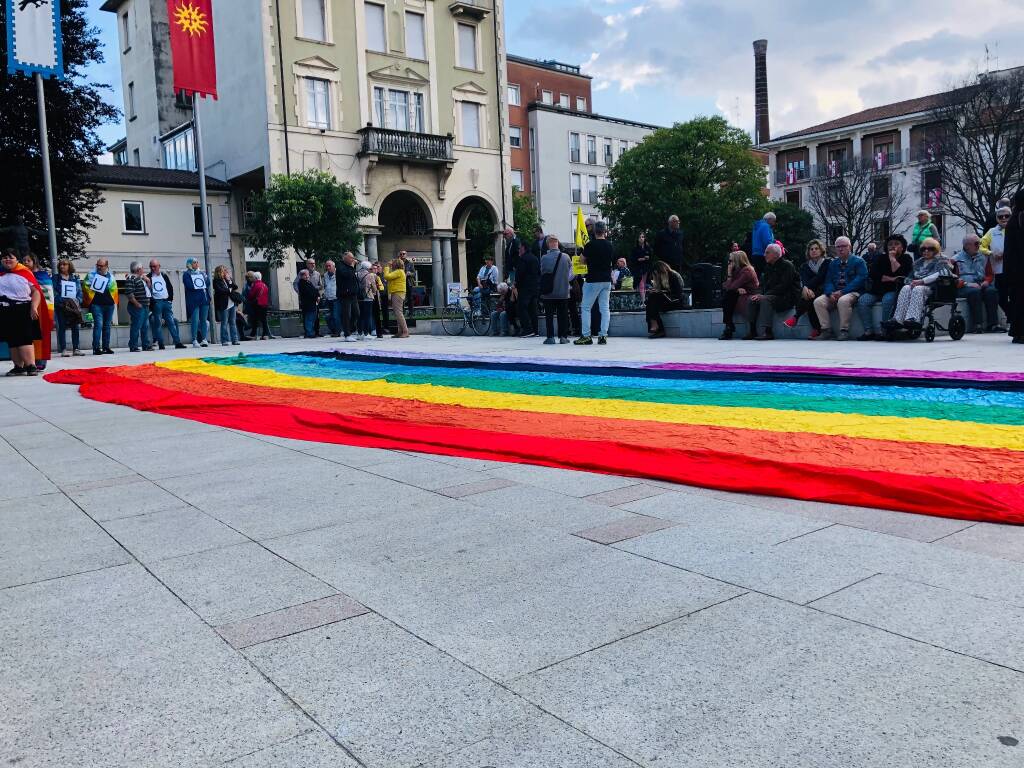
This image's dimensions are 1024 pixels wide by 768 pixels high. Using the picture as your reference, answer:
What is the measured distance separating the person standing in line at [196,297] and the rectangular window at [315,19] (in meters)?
22.4

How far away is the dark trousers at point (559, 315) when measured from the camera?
15109mm

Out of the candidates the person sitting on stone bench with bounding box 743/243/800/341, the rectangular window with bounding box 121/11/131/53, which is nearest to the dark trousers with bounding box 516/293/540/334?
the person sitting on stone bench with bounding box 743/243/800/341

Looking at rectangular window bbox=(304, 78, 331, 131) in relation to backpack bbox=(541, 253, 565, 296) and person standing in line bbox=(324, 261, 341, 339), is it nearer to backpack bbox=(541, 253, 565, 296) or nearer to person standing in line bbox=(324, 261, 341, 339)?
person standing in line bbox=(324, 261, 341, 339)

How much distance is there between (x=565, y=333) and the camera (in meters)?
15.4

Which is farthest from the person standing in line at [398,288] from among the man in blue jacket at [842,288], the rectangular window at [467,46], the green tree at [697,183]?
the green tree at [697,183]

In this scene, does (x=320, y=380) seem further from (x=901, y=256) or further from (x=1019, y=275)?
(x=1019, y=275)

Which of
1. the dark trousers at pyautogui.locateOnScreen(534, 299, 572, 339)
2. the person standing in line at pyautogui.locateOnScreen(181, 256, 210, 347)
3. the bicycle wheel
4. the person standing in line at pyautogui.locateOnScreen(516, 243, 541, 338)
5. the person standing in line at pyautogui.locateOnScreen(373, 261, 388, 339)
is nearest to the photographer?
the dark trousers at pyautogui.locateOnScreen(534, 299, 572, 339)

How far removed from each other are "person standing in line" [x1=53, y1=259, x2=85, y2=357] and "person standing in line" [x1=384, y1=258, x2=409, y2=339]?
667 cm

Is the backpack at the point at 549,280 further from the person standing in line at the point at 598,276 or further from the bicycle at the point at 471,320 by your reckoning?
the bicycle at the point at 471,320

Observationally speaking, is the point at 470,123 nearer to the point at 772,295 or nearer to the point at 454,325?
the point at 454,325

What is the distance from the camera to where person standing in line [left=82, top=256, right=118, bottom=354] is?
1728 centimetres

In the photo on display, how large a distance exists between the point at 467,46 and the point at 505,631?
44860 millimetres

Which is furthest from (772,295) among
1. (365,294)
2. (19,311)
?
(19,311)

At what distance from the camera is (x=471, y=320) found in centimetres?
2034
